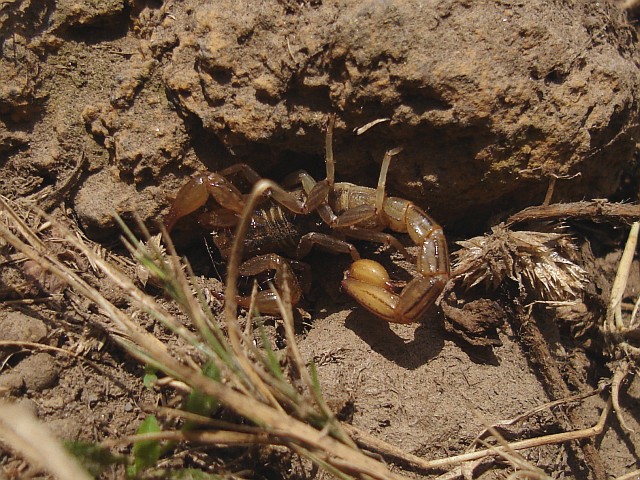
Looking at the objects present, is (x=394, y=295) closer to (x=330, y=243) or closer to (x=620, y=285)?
(x=330, y=243)

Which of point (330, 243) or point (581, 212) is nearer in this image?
point (581, 212)

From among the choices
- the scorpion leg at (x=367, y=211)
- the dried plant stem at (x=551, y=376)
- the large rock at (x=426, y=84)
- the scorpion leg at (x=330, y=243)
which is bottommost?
the dried plant stem at (x=551, y=376)

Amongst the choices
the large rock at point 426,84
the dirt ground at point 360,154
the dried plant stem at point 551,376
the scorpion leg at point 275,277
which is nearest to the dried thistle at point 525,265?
the dirt ground at point 360,154

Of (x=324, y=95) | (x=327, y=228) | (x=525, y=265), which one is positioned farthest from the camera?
(x=327, y=228)

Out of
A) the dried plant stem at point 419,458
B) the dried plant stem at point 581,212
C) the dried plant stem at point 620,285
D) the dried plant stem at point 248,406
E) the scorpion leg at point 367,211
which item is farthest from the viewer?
the dried plant stem at point 620,285

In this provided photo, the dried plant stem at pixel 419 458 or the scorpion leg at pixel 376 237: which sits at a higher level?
the scorpion leg at pixel 376 237

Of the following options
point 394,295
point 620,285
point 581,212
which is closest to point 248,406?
A: point 394,295

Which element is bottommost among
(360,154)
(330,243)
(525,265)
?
(525,265)

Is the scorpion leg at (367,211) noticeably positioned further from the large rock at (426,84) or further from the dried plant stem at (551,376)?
the dried plant stem at (551,376)

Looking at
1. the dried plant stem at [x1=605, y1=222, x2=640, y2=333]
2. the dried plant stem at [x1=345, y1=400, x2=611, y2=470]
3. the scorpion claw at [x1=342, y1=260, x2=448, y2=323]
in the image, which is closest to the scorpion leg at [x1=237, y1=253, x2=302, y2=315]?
the scorpion claw at [x1=342, y1=260, x2=448, y2=323]
